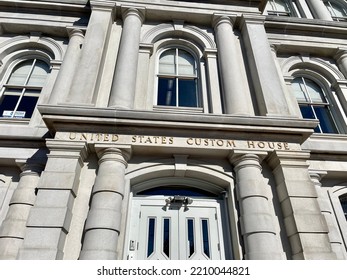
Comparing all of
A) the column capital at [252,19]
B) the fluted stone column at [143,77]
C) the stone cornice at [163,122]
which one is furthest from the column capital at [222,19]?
the stone cornice at [163,122]

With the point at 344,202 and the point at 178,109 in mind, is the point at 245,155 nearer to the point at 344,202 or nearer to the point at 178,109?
the point at 178,109

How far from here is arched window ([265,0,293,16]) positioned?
13344mm

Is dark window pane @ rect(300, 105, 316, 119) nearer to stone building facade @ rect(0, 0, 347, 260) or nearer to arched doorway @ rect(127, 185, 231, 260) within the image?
stone building facade @ rect(0, 0, 347, 260)

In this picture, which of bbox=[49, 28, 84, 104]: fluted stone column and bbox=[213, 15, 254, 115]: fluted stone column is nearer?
bbox=[213, 15, 254, 115]: fluted stone column

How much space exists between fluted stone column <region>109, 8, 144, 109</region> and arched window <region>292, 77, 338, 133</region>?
6.21 meters

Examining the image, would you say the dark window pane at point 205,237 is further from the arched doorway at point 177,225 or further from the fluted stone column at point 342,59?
the fluted stone column at point 342,59

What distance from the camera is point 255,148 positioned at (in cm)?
657

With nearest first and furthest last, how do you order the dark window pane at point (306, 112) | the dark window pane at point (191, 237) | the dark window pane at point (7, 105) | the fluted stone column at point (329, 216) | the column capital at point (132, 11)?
the dark window pane at point (191, 237), the fluted stone column at point (329, 216), the dark window pane at point (7, 105), the dark window pane at point (306, 112), the column capital at point (132, 11)

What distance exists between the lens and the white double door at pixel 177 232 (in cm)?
598

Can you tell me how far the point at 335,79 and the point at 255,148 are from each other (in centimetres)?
622

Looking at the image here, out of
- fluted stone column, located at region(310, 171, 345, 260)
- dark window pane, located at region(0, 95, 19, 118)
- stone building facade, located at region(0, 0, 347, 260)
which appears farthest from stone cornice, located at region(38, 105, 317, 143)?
dark window pane, located at region(0, 95, 19, 118)

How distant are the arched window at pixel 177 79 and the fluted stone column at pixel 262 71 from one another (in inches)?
76.2

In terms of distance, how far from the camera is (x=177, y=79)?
9.24m
